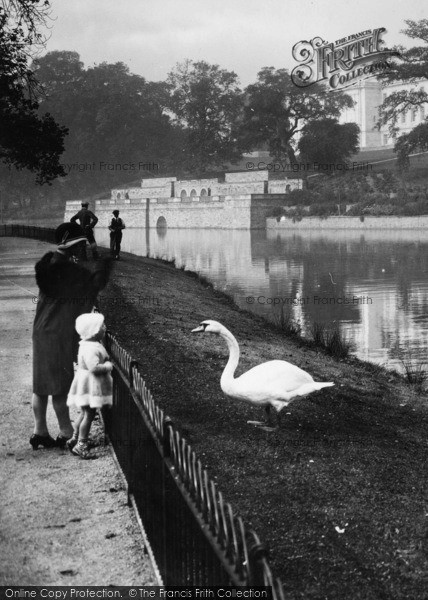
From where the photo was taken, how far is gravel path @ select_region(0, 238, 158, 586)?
15.9 feet

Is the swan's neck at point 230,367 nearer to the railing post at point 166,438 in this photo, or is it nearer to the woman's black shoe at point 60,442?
the woman's black shoe at point 60,442

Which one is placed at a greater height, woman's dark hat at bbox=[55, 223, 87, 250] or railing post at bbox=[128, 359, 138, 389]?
woman's dark hat at bbox=[55, 223, 87, 250]

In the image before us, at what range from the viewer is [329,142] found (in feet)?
241

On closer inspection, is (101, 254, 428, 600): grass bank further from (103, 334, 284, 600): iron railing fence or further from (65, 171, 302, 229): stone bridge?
(65, 171, 302, 229): stone bridge

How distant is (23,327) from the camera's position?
13852 mm

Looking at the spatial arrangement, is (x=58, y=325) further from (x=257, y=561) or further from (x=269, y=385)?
(x=257, y=561)

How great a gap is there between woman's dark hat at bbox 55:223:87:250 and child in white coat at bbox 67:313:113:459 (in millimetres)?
586

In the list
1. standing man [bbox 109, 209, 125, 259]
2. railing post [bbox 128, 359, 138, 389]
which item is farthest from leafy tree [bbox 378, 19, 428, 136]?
railing post [bbox 128, 359, 138, 389]

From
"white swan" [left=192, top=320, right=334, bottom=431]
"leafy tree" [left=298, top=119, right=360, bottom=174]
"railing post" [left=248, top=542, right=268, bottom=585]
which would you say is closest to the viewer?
"railing post" [left=248, top=542, right=268, bottom=585]

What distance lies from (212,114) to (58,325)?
86.6 meters

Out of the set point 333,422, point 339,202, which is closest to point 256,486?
point 333,422

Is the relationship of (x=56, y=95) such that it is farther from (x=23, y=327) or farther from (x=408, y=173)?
(x=23, y=327)

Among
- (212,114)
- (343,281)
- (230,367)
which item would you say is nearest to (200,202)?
(212,114)

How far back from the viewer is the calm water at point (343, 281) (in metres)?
19.0
